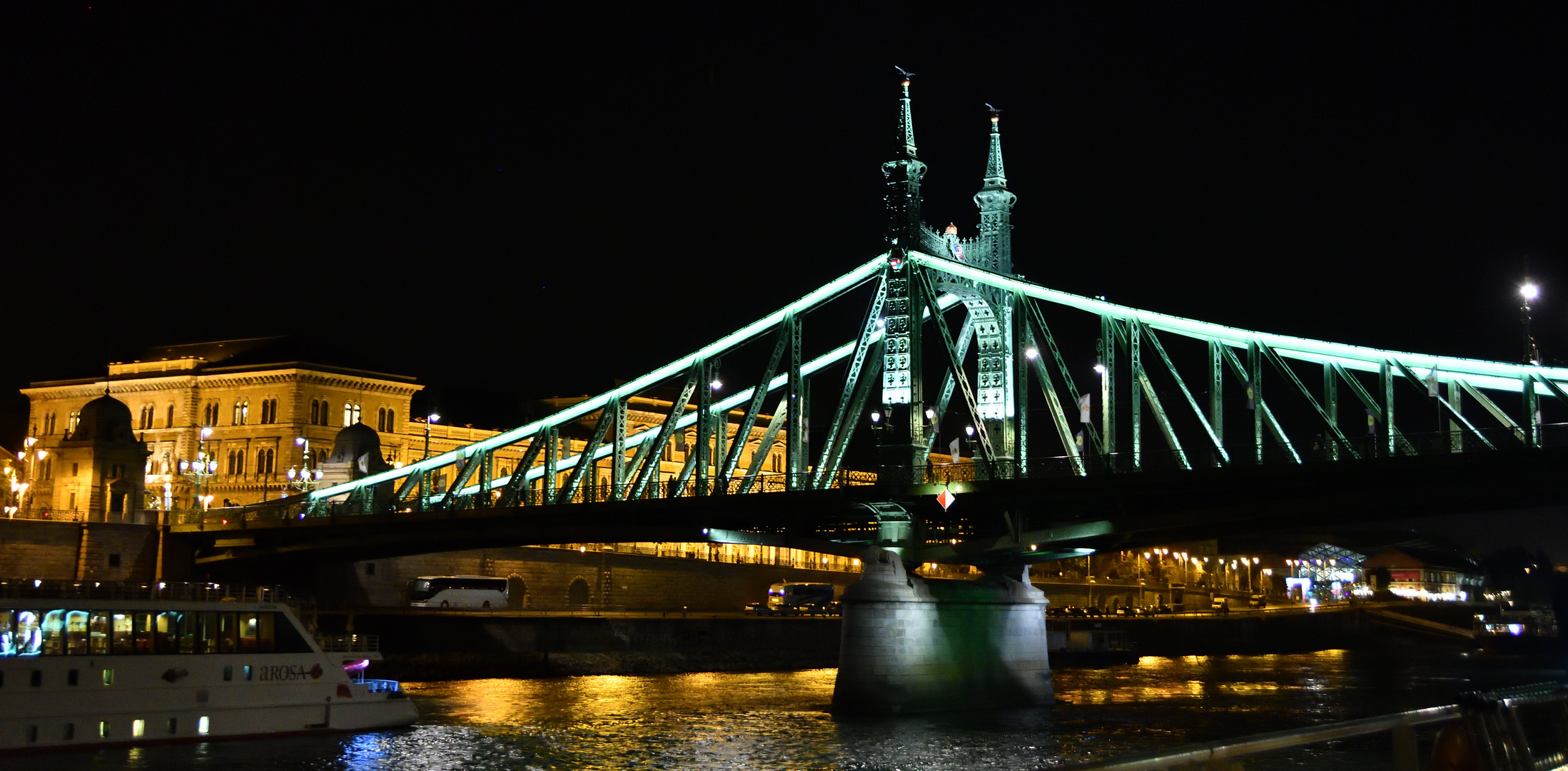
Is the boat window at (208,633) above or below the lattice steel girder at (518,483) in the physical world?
below

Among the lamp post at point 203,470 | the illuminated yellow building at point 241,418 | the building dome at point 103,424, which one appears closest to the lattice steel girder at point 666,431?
the lamp post at point 203,470

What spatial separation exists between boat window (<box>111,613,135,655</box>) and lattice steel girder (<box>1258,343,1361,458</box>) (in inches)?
1313

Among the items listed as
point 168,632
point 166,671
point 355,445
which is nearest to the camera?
point 166,671

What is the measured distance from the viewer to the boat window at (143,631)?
134 feet

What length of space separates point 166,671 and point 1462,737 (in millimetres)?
37067

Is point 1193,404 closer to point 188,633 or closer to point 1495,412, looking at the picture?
point 1495,412

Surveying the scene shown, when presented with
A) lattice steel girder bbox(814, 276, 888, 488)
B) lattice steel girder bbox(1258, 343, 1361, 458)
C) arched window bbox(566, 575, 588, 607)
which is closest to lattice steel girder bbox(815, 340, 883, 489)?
lattice steel girder bbox(814, 276, 888, 488)

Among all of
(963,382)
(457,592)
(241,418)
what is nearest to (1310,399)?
(963,382)

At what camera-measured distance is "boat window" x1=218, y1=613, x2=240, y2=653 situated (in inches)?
1677

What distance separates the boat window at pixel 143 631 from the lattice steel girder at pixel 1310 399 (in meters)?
33.0

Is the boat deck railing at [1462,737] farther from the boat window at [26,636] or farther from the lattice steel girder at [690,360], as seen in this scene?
the lattice steel girder at [690,360]

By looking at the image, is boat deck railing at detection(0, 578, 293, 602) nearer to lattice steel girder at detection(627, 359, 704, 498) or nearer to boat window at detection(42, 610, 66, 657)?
boat window at detection(42, 610, 66, 657)

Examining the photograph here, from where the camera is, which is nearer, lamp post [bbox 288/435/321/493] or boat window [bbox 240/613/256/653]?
boat window [bbox 240/613/256/653]

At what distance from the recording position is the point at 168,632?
137 feet
